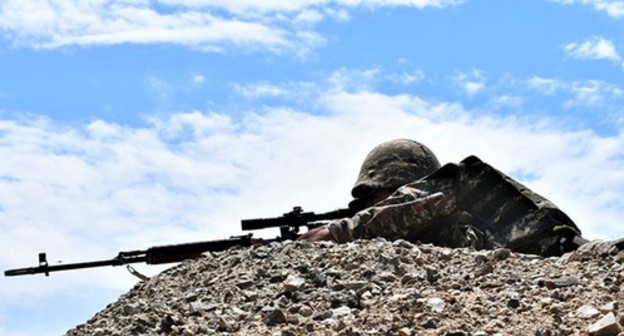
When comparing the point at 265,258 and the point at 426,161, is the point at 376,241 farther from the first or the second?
the point at 426,161

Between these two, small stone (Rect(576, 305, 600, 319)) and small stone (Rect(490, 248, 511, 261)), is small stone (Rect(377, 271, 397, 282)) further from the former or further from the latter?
small stone (Rect(576, 305, 600, 319))

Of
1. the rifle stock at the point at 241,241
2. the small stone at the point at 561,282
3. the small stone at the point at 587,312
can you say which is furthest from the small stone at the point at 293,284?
the rifle stock at the point at 241,241

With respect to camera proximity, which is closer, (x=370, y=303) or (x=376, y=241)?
(x=370, y=303)

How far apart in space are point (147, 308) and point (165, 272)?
52.3 inches

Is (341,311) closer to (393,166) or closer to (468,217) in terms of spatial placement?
(468,217)

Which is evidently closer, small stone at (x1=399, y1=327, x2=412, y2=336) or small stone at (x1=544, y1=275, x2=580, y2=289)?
small stone at (x1=399, y1=327, x2=412, y2=336)

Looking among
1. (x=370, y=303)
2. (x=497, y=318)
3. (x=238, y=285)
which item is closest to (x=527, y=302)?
(x=497, y=318)

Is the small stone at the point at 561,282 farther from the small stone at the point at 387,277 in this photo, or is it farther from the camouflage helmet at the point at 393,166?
the camouflage helmet at the point at 393,166

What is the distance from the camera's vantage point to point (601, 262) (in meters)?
6.88

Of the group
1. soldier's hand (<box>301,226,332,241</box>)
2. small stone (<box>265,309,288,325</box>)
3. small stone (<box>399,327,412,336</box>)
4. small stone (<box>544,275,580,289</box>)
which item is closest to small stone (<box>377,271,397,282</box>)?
small stone (<box>265,309,288,325</box>)

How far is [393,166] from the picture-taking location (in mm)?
10211

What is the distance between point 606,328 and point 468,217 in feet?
11.0

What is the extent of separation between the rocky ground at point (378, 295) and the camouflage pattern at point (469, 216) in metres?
0.77

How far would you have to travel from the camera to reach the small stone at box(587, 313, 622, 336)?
5.39m
